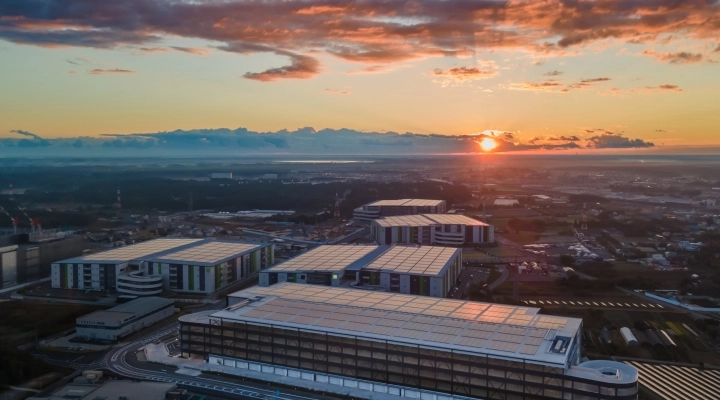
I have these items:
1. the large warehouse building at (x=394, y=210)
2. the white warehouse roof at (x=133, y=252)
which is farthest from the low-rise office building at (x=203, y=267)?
the large warehouse building at (x=394, y=210)

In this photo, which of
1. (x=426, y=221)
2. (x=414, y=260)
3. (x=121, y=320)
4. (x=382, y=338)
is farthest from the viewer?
(x=426, y=221)

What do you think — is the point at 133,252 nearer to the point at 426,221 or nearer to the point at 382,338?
the point at 382,338

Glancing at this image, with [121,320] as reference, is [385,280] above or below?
above

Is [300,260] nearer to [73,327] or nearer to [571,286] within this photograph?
[73,327]

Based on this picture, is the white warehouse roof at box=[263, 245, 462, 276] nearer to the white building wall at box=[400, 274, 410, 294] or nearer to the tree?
the white building wall at box=[400, 274, 410, 294]

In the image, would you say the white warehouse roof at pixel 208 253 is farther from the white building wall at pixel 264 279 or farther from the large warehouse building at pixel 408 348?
the large warehouse building at pixel 408 348

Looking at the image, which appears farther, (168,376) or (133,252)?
(133,252)

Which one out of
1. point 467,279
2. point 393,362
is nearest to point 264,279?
point 467,279

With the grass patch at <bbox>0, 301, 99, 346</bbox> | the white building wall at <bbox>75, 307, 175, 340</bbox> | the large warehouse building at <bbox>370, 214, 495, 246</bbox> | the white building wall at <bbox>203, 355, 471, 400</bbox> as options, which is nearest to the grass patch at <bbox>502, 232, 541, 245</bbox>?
the large warehouse building at <bbox>370, 214, 495, 246</bbox>

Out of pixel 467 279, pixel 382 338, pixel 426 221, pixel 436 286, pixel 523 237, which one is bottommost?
pixel 467 279
